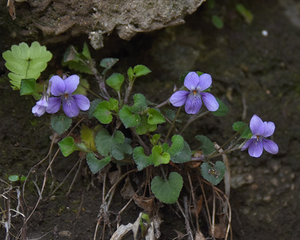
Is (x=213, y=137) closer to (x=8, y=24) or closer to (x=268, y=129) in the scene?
(x=268, y=129)

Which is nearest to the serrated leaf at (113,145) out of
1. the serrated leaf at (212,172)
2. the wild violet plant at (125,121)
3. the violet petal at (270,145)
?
the wild violet plant at (125,121)

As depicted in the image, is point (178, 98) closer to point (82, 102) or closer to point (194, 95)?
point (194, 95)

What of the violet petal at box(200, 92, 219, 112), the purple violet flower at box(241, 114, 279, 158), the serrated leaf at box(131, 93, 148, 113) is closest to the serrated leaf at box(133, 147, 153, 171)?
the serrated leaf at box(131, 93, 148, 113)

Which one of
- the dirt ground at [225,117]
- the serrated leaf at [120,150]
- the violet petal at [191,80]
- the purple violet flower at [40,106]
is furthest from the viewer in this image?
the dirt ground at [225,117]

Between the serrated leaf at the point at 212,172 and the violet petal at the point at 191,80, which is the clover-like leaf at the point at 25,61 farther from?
the serrated leaf at the point at 212,172

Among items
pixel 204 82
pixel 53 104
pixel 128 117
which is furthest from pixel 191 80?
pixel 53 104

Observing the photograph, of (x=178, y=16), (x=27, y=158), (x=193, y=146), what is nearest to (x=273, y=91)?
(x=193, y=146)
